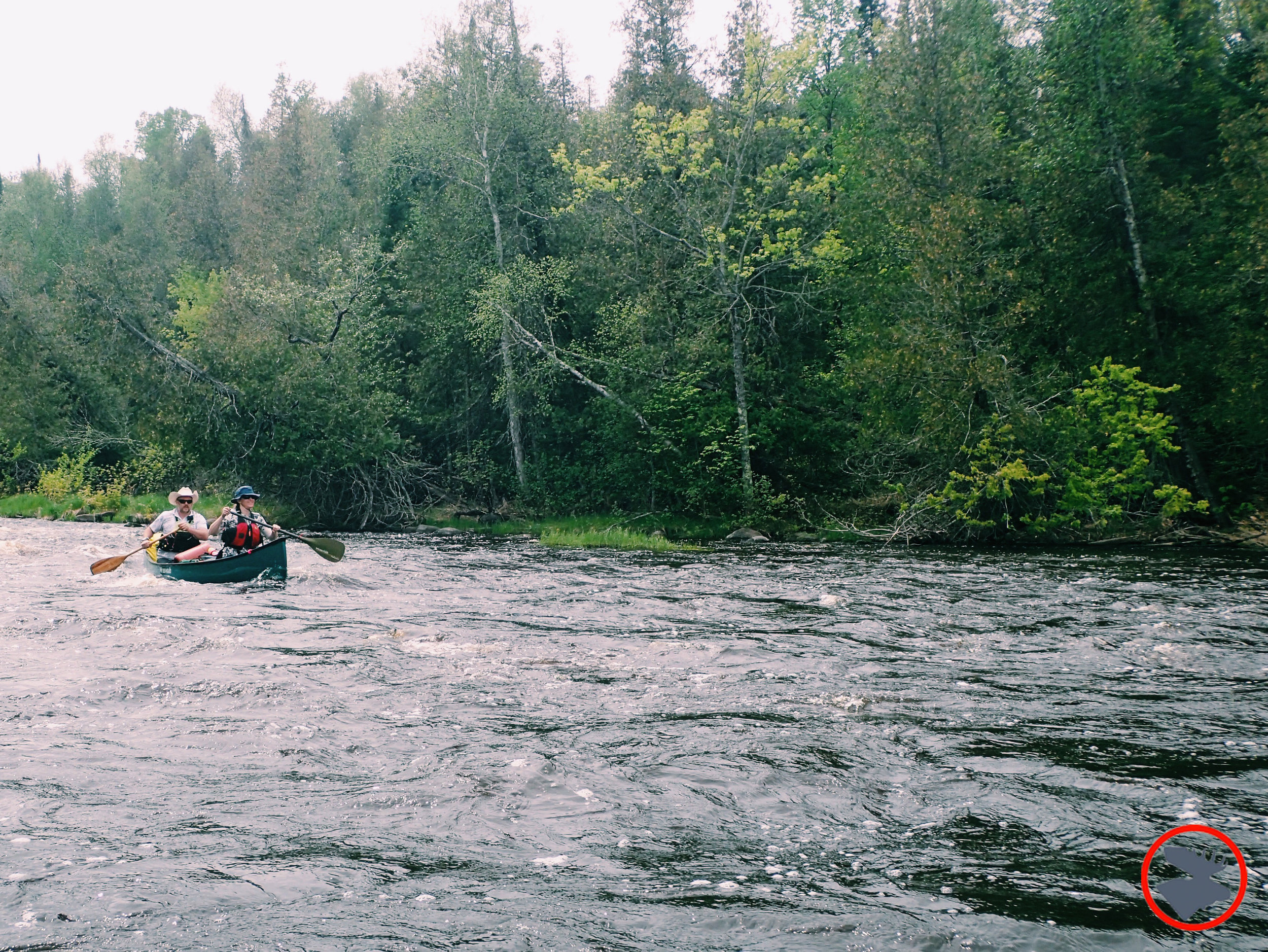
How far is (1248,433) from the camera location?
70.3 feet

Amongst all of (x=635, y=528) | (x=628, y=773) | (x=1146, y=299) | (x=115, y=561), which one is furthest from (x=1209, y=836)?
(x=635, y=528)

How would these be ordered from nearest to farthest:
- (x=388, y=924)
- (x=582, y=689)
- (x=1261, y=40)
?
(x=388, y=924), (x=582, y=689), (x=1261, y=40)

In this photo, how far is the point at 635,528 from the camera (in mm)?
28062

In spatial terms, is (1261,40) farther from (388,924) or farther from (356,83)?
(356,83)

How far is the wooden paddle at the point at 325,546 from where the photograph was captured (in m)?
17.2

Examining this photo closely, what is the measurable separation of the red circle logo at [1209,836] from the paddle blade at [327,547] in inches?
563

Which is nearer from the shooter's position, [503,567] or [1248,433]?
[503,567]

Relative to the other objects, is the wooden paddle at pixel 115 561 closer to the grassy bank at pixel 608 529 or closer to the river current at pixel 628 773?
the river current at pixel 628 773

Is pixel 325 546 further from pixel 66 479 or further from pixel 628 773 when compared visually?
pixel 66 479

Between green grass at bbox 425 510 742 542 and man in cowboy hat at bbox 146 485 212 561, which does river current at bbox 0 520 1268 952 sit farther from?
green grass at bbox 425 510 742 542

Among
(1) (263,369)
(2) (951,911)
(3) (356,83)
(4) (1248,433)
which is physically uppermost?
(3) (356,83)

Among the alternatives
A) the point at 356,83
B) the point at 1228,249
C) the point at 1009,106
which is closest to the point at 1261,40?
the point at 1228,249

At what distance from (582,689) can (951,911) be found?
4734 mm

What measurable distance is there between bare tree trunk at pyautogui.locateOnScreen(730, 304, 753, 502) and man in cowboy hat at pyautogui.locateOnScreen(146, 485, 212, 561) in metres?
14.0
